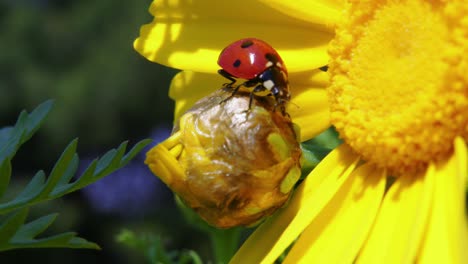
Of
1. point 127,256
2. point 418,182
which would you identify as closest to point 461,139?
point 418,182

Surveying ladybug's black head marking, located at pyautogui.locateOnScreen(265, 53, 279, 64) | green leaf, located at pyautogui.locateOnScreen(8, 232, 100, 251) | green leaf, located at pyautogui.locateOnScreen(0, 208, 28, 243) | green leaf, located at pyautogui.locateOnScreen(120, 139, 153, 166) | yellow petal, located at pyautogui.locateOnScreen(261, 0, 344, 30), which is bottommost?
green leaf, located at pyautogui.locateOnScreen(8, 232, 100, 251)

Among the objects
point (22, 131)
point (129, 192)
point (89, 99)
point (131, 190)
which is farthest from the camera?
point (89, 99)

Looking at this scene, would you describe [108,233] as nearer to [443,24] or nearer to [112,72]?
[112,72]

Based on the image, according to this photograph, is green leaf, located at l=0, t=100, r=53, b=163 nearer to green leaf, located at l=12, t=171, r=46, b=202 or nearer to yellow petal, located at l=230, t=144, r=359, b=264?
green leaf, located at l=12, t=171, r=46, b=202

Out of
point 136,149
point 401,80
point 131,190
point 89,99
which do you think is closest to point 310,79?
point 401,80

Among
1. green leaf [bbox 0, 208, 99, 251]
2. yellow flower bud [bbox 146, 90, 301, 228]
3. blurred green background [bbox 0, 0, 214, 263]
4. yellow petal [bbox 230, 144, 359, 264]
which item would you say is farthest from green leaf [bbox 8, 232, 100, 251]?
blurred green background [bbox 0, 0, 214, 263]

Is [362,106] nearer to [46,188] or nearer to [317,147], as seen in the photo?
[317,147]
